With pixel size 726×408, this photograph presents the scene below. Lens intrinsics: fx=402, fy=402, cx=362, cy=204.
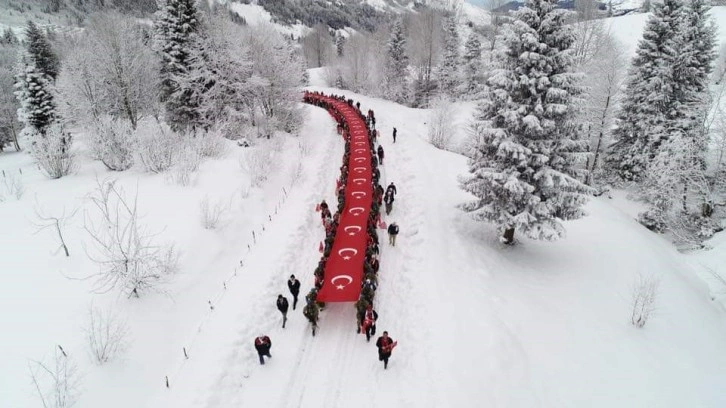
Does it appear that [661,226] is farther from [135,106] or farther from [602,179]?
[135,106]

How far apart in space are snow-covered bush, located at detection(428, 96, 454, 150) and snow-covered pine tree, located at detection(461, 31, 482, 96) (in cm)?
1917

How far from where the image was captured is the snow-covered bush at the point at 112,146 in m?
21.1

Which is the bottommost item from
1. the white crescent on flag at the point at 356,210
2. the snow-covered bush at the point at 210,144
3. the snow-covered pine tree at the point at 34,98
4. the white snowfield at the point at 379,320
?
the white snowfield at the point at 379,320

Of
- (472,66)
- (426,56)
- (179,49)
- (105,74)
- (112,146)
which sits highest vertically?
(426,56)

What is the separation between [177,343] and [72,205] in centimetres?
859

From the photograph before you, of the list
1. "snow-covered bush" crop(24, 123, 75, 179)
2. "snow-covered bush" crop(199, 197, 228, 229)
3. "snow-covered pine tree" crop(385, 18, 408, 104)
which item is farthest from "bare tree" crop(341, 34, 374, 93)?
"snow-covered bush" crop(199, 197, 228, 229)

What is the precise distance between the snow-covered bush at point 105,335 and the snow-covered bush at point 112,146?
494 inches

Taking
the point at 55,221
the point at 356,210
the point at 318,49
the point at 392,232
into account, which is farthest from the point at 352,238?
the point at 318,49

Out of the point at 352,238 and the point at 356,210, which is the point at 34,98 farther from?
the point at 352,238

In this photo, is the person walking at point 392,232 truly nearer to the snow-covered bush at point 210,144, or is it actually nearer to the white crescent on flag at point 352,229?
the white crescent on flag at point 352,229

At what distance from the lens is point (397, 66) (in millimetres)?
54688

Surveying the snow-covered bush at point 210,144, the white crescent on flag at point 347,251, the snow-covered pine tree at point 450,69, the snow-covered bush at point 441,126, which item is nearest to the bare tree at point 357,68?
the snow-covered pine tree at point 450,69

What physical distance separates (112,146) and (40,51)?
127 ft

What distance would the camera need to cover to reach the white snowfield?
998cm
